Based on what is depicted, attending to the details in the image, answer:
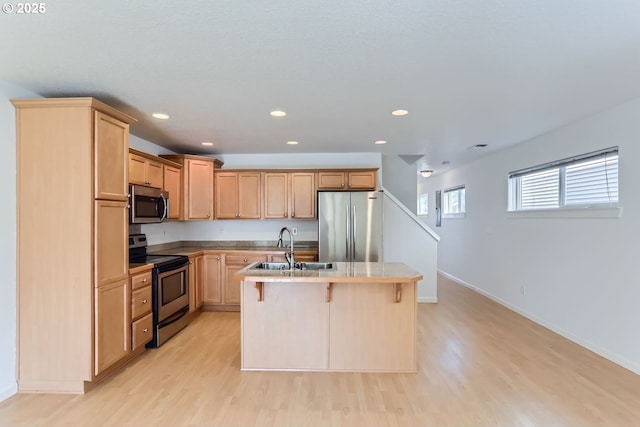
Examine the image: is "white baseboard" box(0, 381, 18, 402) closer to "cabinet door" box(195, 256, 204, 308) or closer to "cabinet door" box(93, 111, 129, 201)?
"cabinet door" box(93, 111, 129, 201)

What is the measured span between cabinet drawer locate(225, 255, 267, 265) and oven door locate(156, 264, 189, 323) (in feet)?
2.25

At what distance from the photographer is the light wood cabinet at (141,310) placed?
3.14 metres

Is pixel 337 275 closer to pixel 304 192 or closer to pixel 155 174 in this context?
pixel 304 192

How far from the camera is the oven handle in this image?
12.1ft

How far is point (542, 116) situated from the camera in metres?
3.49

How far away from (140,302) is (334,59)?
2842 mm

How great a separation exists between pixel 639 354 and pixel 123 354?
4576 millimetres

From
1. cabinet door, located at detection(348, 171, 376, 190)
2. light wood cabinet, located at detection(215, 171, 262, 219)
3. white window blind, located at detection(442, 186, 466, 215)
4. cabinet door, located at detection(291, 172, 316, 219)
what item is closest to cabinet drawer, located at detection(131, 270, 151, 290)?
light wood cabinet, located at detection(215, 171, 262, 219)

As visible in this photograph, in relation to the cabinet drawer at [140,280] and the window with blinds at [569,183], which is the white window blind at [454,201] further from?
the cabinet drawer at [140,280]

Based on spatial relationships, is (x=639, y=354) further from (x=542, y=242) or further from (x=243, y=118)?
(x=243, y=118)

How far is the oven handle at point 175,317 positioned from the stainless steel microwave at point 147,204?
1111 mm

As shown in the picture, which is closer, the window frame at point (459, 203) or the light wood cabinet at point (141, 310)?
the light wood cabinet at point (141, 310)

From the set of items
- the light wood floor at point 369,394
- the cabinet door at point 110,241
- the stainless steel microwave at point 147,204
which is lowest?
the light wood floor at point 369,394

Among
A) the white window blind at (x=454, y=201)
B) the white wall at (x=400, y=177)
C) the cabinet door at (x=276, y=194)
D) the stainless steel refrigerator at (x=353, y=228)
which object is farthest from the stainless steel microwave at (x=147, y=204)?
the white window blind at (x=454, y=201)
